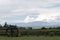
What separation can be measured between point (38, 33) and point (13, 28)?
496 cm

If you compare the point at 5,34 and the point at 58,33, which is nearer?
the point at 5,34

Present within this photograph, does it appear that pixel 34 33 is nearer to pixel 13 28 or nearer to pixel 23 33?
pixel 23 33

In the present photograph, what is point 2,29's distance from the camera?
1393 inches

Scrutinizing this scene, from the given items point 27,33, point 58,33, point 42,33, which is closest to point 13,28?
point 27,33

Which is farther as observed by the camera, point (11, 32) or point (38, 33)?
point (38, 33)

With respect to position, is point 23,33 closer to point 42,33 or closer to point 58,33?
point 42,33

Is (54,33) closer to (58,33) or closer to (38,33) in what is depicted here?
(58,33)

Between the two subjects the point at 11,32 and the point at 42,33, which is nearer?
the point at 11,32

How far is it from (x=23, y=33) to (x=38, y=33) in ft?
9.38

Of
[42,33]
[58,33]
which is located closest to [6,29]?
[42,33]

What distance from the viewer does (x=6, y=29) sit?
3291 cm

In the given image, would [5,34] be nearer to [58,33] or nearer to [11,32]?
[11,32]

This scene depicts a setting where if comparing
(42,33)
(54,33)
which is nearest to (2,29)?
(42,33)

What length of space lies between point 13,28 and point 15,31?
2.23 ft
